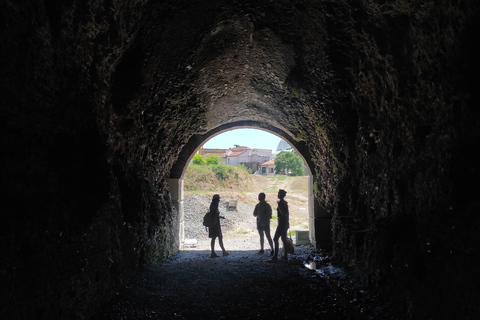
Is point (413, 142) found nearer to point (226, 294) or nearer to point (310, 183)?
point (226, 294)

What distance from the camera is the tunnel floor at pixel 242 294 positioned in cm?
465

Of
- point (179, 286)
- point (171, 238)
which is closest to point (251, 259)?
point (171, 238)

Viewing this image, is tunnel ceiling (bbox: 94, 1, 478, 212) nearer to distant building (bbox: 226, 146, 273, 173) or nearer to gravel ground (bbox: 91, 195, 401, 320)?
gravel ground (bbox: 91, 195, 401, 320)

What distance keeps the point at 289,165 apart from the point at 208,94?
117 ft

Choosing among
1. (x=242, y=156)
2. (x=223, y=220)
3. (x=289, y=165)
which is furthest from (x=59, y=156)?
(x=242, y=156)

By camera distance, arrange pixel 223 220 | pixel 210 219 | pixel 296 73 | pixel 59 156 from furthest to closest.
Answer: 1. pixel 223 220
2. pixel 210 219
3. pixel 296 73
4. pixel 59 156

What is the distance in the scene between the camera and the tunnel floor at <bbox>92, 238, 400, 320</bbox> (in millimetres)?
4648

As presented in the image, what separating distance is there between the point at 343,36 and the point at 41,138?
12.9 feet

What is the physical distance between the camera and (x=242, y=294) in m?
5.56

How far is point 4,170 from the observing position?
2789 mm

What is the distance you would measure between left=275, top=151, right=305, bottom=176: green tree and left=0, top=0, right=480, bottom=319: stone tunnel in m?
35.1

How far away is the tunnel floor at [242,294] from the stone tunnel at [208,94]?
303 mm

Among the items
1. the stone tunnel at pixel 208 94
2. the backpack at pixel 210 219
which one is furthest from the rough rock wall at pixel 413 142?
the backpack at pixel 210 219

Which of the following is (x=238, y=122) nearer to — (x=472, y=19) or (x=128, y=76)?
(x=128, y=76)
